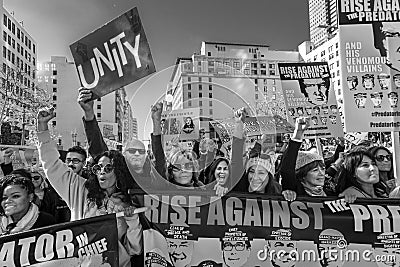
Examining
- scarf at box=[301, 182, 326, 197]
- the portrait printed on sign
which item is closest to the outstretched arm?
the portrait printed on sign

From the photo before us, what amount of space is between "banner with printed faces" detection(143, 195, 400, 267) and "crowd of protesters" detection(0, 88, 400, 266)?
115 mm

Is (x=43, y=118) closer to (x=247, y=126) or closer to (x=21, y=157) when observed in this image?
(x=247, y=126)

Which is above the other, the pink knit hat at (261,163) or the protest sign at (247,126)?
the protest sign at (247,126)

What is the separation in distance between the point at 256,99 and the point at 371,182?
46.3 inches

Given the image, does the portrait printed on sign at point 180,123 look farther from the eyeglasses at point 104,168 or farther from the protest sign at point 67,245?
the protest sign at point 67,245

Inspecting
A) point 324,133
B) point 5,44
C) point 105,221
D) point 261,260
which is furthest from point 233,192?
point 5,44

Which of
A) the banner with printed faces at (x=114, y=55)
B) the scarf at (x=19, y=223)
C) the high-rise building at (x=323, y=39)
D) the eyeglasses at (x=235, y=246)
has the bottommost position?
the eyeglasses at (x=235, y=246)

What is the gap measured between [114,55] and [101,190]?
3.39 feet

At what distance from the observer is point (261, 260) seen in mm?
3557

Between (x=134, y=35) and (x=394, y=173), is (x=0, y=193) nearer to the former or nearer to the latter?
(x=134, y=35)

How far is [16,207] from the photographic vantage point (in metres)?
3.40

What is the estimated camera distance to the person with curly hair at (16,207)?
3.40 metres

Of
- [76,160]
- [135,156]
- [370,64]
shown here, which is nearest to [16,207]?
[135,156]

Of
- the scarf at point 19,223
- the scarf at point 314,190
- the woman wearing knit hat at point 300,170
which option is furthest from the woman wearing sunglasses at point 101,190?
the scarf at point 314,190
